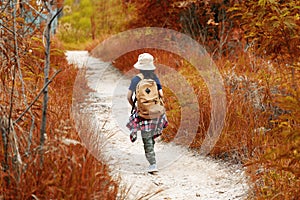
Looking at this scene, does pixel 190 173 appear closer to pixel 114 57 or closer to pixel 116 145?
pixel 116 145

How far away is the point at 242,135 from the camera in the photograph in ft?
16.2

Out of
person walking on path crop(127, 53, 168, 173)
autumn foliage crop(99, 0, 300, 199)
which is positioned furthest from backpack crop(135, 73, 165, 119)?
autumn foliage crop(99, 0, 300, 199)

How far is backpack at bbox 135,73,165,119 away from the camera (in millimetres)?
4535

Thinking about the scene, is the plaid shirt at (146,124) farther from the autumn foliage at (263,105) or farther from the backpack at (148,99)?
the autumn foliage at (263,105)

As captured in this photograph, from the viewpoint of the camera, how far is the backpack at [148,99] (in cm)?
454

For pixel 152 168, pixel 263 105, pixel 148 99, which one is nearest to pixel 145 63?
pixel 148 99

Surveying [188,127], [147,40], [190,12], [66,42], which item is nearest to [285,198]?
[188,127]

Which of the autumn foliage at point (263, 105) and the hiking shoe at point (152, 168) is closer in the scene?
→ the autumn foliage at point (263, 105)

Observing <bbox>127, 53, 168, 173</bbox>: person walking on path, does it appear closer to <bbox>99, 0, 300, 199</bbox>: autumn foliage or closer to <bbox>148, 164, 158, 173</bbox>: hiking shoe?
<bbox>148, 164, 158, 173</bbox>: hiking shoe

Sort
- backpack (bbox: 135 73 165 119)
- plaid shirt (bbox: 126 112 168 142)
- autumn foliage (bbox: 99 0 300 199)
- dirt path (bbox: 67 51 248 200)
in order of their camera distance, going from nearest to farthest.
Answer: autumn foliage (bbox: 99 0 300 199) < dirt path (bbox: 67 51 248 200) < backpack (bbox: 135 73 165 119) < plaid shirt (bbox: 126 112 168 142)

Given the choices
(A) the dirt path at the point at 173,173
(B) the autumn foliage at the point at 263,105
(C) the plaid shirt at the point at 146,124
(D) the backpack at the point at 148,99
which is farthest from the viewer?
(C) the plaid shirt at the point at 146,124

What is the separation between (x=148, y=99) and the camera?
4543 millimetres

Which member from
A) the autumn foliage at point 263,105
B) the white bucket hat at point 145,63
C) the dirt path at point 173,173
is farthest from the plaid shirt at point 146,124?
the autumn foliage at point 263,105

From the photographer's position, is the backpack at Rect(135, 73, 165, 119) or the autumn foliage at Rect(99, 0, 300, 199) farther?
the backpack at Rect(135, 73, 165, 119)
